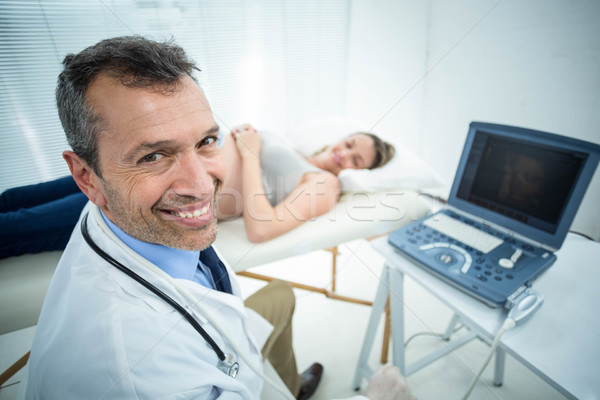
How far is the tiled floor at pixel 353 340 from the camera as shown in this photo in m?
1.20

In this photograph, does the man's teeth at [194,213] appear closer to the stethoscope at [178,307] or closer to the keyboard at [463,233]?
the stethoscope at [178,307]

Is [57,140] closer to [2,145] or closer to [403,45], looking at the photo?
[2,145]

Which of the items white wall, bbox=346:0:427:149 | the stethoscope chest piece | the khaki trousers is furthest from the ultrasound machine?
white wall, bbox=346:0:427:149

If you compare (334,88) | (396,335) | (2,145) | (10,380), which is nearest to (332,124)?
(334,88)

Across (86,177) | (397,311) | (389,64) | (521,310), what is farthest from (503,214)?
(389,64)

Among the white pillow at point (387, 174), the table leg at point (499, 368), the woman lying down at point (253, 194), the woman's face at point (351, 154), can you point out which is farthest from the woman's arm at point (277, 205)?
the table leg at point (499, 368)

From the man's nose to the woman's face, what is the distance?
1.26 metres

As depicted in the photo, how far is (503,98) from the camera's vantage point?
1.52 meters

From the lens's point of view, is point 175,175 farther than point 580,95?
No

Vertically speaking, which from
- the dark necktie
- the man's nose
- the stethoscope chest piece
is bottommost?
the stethoscope chest piece

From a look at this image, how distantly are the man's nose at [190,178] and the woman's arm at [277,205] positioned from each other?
63 cm

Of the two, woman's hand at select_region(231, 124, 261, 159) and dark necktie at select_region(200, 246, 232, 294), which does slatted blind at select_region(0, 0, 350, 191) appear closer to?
woman's hand at select_region(231, 124, 261, 159)

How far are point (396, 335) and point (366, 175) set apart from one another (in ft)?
2.85

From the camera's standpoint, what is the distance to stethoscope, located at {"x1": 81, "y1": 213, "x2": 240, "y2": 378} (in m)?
0.61
